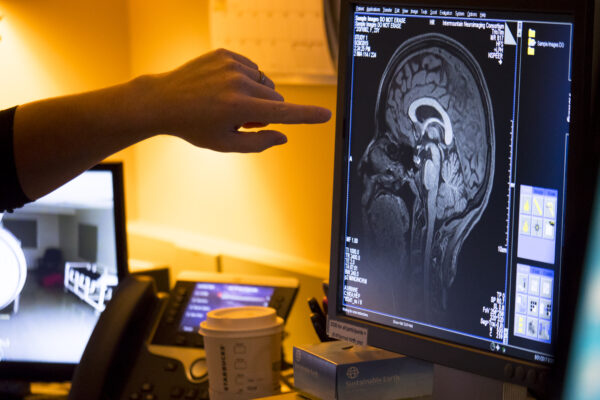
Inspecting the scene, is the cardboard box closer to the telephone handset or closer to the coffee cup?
the coffee cup

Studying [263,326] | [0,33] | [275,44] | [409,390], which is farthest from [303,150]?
[0,33]

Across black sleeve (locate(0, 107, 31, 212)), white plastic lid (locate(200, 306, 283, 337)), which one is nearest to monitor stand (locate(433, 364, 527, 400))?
white plastic lid (locate(200, 306, 283, 337))

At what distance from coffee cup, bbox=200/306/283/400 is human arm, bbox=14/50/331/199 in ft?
1.06

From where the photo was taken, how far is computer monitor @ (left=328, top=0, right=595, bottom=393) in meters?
0.82

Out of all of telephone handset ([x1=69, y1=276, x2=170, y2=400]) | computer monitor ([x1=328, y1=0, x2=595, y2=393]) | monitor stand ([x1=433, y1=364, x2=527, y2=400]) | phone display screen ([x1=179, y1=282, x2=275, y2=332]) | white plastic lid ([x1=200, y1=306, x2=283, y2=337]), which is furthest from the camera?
phone display screen ([x1=179, y1=282, x2=275, y2=332])

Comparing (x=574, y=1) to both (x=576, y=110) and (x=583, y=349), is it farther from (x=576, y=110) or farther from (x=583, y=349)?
(x=583, y=349)

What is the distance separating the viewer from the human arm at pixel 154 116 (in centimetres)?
95

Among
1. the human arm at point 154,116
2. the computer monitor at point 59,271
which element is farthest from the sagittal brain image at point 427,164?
the computer monitor at point 59,271

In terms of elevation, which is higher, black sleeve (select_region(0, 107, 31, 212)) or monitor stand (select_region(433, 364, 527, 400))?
black sleeve (select_region(0, 107, 31, 212))

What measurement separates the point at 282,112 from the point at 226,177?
1268mm

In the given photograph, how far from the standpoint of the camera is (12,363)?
58.9 inches

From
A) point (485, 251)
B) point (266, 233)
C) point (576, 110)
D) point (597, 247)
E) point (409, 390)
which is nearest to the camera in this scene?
point (597, 247)

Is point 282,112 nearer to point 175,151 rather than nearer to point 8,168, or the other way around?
point 8,168

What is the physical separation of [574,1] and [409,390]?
0.53m
